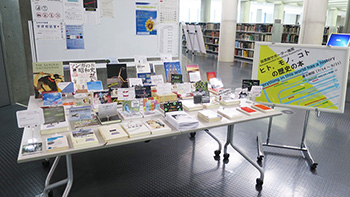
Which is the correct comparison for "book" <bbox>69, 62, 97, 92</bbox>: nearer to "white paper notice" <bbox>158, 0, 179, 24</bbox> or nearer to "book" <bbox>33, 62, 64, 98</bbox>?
"book" <bbox>33, 62, 64, 98</bbox>

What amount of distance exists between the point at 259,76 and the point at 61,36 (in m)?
2.50

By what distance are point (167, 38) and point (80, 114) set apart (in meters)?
2.28

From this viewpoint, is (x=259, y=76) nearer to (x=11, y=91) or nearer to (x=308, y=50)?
(x=308, y=50)

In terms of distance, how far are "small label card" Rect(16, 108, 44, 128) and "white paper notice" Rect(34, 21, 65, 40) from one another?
189cm

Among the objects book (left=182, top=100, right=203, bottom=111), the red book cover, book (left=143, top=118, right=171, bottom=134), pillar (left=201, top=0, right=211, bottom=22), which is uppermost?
pillar (left=201, top=0, right=211, bottom=22)

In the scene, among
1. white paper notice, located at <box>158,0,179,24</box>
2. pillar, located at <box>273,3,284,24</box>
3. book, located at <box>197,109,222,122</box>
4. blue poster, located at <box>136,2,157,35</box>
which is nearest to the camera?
book, located at <box>197,109,222,122</box>

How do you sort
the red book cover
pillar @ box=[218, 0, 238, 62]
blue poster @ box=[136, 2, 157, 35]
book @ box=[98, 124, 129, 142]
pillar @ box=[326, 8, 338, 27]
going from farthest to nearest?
1. pillar @ box=[326, 8, 338, 27]
2. pillar @ box=[218, 0, 238, 62]
3. blue poster @ box=[136, 2, 157, 35]
4. the red book cover
5. book @ box=[98, 124, 129, 142]

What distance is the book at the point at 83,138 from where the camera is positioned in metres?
1.58

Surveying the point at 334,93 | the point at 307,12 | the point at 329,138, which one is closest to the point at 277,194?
the point at 334,93

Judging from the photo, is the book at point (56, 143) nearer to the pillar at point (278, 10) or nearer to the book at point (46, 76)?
the book at point (46, 76)

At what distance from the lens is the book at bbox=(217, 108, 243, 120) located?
2121mm

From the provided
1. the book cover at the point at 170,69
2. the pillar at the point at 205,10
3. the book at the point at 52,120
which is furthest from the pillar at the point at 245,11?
the book at the point at 52,120

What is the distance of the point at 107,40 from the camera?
3.51 m

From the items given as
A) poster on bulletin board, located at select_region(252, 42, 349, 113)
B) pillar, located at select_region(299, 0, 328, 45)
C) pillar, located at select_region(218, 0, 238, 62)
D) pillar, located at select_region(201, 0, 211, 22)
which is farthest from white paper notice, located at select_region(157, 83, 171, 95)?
pillar, located at select_region(201, 0, 211, 22)
